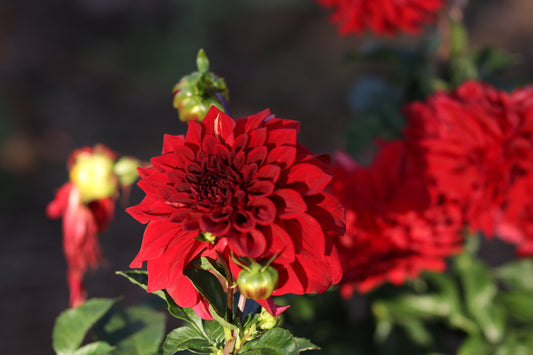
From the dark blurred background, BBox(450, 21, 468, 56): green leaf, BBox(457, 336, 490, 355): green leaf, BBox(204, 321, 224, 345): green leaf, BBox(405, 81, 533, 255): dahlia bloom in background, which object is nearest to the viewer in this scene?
BBox(204, 321, 224, 345): green leaf

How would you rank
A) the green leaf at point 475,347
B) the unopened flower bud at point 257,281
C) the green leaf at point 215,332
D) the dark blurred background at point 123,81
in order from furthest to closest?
1. the dark blurred background at point 123,81
2. the green leaf at point 475,347
3. the green leaf at point 215,332
4. the unopened flower bud at point 257,281

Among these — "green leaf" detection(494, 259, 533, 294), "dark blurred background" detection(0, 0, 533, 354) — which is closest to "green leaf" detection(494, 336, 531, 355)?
"green leaf" detection(494, 259, 533, 294)

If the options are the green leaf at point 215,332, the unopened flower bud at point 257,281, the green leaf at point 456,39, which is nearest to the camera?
the unopened flower bud at point 257,281

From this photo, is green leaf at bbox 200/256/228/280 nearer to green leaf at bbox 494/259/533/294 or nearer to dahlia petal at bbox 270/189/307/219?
dahlia petal at bbox 270/189/307/219

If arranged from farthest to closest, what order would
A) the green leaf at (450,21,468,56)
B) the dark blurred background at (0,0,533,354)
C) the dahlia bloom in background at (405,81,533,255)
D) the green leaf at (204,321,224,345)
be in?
1. the dark blurred background at (0,0,533,354)
2. the green leaf at (450,21,468,56)
3. the dahlia bloom in background at (405,81,533,255)
4. the green leaf at (204,321,224,345)

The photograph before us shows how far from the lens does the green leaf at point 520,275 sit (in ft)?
3.45

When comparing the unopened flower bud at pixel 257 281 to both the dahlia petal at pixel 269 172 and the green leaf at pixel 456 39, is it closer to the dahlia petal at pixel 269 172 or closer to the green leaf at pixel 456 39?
the dahlia petal at pixel 269 172

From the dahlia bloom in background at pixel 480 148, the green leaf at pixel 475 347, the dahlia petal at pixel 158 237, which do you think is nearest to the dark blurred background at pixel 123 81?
the green leaf at pixel 475 347

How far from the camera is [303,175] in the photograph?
401mm

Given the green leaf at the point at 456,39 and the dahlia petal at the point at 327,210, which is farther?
the green leaf at the point at 456,39

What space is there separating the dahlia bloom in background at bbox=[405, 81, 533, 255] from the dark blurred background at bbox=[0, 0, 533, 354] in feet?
4.80

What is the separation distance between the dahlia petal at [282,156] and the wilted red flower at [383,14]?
0.64 m

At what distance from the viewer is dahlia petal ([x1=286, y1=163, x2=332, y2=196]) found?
39cm

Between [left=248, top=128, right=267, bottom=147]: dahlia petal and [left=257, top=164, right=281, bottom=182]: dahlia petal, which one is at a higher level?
[left=248, top=128, right=267, bottom=147]: dahlia petal
